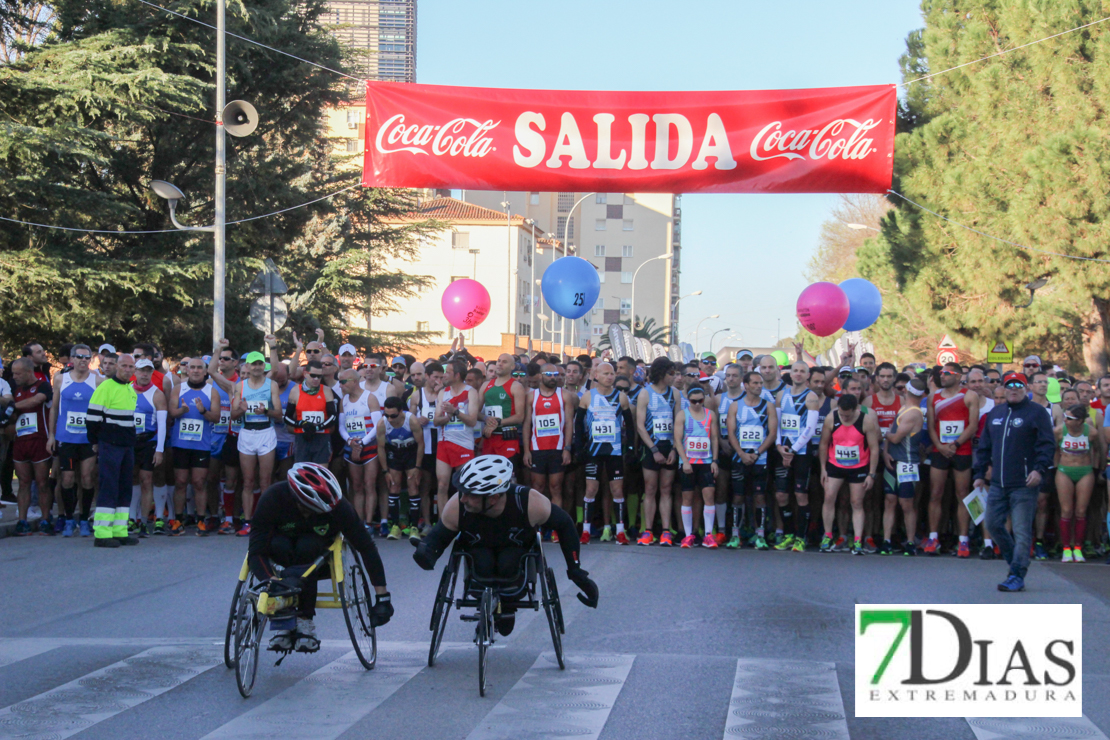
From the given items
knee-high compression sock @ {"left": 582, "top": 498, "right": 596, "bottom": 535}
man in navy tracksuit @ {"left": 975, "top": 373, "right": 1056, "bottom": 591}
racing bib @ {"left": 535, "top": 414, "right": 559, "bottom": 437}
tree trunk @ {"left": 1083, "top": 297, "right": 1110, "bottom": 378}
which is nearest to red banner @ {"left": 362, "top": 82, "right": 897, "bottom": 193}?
racing bib @ {"left": 535, "top": 414, "right": 559, "bottom": 437}

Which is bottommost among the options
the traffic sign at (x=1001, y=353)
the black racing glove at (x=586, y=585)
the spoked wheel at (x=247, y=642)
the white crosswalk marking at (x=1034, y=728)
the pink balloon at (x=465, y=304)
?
the white crosswalk marking at (x=1034, y=728)

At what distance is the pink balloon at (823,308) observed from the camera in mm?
19203

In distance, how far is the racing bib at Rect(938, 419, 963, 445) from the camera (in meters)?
12.4

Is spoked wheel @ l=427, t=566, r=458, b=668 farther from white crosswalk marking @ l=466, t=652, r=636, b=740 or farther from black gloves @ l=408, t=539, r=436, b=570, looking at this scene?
white crosswalk marking @ l=466, t=652, r=636, b=740

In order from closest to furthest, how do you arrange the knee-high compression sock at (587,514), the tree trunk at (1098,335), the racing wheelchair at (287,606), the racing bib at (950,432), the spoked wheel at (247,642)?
the spoked wheel at (247,642)
the racing wheelchair at (287,606)
the racing bib at (950,432)
the knee-high compression sock at (587,514)
the tree trunk at (1098,335)

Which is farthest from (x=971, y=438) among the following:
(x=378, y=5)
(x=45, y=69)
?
(x=378, y=5)

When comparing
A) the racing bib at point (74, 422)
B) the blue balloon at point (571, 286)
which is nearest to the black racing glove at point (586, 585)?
the racing bib at point (74, 422)

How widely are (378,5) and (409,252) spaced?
6892 inches

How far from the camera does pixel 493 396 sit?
12.9m

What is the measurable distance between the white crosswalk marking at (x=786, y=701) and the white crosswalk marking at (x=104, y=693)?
3.17 meters

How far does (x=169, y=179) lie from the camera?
27.2 metres

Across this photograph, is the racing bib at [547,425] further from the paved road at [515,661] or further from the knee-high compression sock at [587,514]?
the paved road at [515,661]

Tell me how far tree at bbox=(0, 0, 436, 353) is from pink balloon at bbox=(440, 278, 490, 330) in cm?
616

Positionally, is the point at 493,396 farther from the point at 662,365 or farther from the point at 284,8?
the point at 284,8
